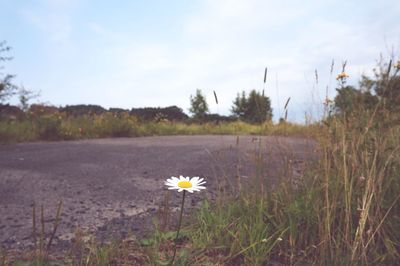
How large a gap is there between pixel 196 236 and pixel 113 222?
0.61m

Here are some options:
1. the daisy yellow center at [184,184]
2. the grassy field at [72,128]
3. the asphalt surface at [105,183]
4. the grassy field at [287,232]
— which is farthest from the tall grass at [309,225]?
the grassy field at [72,128]

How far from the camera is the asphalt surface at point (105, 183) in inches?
86.1

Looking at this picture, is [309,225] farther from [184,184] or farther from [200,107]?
[200,107]

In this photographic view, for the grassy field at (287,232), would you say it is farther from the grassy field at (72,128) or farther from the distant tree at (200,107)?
the grassy field at (72,128)

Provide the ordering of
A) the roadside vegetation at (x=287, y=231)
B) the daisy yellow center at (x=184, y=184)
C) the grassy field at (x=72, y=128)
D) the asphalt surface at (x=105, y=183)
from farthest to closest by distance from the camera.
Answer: the grassy field at (x=72, y=128) → the asphalt surface at (x=105, y=183) → the roadside vegetation at (x=287, y=231) → the daisy yellow center at (x=184, y=184)

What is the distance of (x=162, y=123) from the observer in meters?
11.7

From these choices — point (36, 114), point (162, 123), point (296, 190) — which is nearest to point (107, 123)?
point (36, 114)

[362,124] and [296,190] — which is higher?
[362,124]

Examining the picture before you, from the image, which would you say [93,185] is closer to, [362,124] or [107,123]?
[362,124]

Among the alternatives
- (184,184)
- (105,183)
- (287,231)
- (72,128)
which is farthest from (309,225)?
(72,128)

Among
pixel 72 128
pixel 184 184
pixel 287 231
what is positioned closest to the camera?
pixel 184 184

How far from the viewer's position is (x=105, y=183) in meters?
3.19

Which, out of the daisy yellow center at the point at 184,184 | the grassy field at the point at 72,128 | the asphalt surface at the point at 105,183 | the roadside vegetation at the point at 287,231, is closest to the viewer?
the daisy yellow center at the point at 184,184

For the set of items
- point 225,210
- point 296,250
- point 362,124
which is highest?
point 362,124
